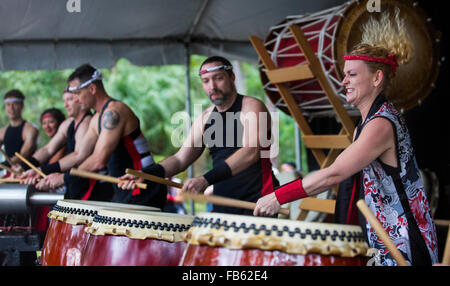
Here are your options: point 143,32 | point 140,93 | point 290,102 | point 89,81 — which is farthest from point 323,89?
point 140,93

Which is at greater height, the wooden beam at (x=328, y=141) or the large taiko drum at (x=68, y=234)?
the wooden beam at (x=328, y=141)

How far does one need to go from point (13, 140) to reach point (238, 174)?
3456 millimetres

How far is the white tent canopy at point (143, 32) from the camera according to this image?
450 cm

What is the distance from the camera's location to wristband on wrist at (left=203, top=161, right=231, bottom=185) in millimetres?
2713

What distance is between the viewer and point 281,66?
4398 millimetres

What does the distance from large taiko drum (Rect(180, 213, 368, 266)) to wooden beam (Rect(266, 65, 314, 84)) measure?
238 centimetres

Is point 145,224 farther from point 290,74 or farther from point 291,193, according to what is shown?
point 290,74

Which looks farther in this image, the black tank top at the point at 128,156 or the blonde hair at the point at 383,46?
the black tank top at the point at 128,156

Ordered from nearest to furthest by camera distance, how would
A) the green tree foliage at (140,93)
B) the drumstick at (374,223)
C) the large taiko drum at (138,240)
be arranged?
the drumstick at (374,223)
the large taiko drum at (138,240)
the green tree foliage at (140,93)

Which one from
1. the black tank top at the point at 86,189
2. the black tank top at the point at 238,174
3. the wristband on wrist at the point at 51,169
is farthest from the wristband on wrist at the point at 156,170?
the wristband on wrist at the point at 51,169

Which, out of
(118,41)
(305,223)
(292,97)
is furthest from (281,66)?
(305,223)

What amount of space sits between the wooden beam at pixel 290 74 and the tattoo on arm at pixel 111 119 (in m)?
1.21

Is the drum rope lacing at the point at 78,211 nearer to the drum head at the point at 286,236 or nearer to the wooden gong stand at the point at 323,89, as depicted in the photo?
the drum head at the point at 286,236

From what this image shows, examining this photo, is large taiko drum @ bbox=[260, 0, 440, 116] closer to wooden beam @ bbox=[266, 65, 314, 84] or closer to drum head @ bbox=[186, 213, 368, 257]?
wooden beam @ bbox=[266, 65, 314, 84]
